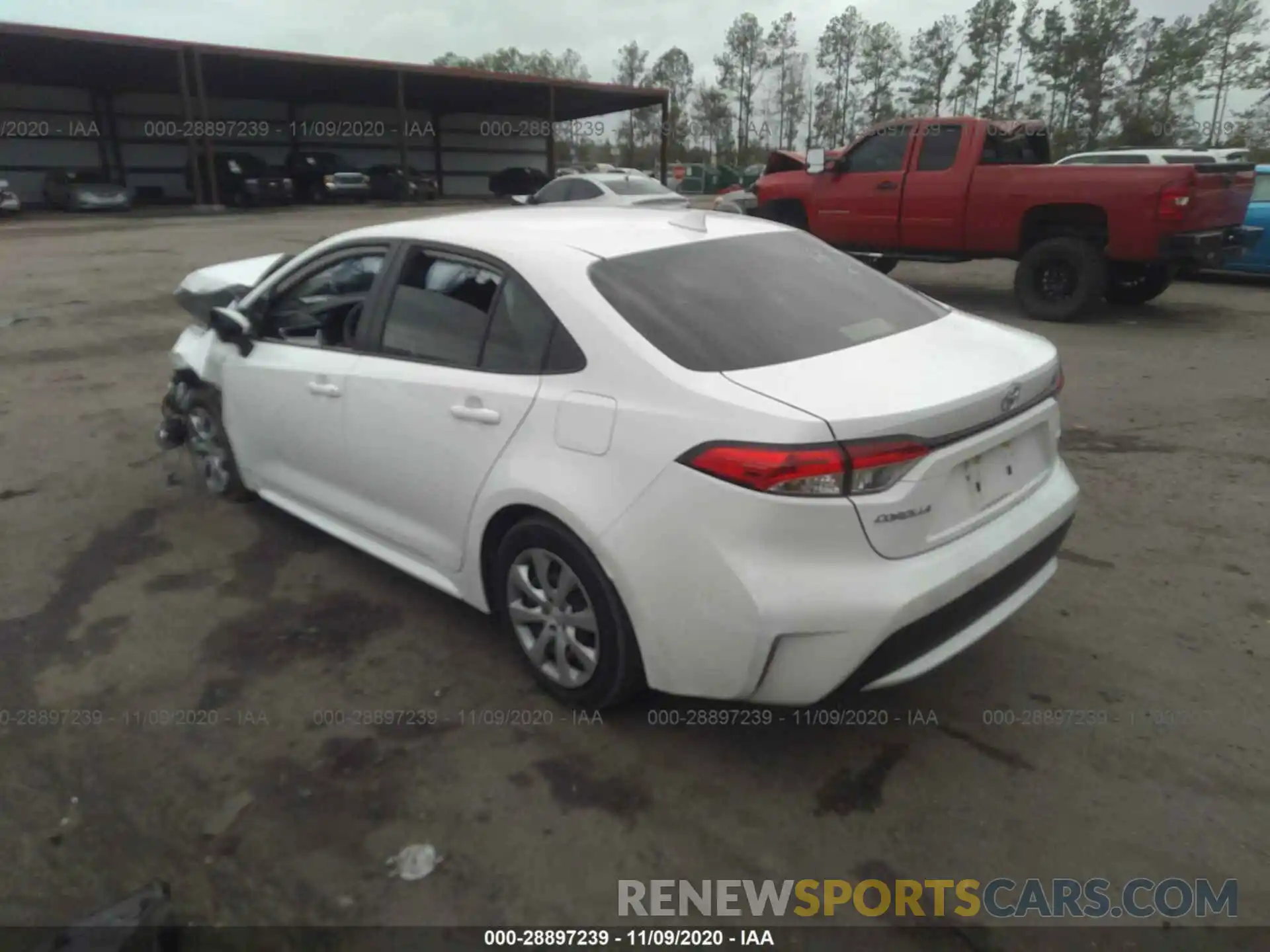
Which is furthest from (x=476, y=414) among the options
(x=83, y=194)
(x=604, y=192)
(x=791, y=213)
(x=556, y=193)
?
(x=83, y=194)

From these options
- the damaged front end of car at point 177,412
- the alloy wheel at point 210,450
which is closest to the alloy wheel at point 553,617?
the alloy wheel at point 210,450

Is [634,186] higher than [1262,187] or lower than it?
lower

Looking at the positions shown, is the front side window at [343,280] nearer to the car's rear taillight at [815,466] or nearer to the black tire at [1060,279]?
the car's rear taillight at [815,466]

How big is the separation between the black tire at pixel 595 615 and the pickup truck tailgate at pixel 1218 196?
819 centimetres

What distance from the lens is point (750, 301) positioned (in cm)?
298

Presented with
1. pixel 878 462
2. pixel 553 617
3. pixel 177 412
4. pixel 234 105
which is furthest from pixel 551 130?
pixel 878 462

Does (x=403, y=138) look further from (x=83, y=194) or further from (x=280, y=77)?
(x=83, y=194)

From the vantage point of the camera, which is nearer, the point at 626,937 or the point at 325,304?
the point at 626,937

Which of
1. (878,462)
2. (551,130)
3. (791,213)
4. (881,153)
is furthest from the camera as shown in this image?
(551,130)

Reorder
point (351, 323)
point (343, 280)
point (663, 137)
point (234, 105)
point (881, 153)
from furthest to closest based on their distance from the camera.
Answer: point (234, 105) → point (663, 137) → point (881, 153) → point (343, 280) → point (351, 323)

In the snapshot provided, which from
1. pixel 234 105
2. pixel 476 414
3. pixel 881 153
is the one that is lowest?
pixel 476 414

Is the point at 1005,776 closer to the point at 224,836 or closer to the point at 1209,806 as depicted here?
the point at 1209,806

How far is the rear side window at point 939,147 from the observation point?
10.0m

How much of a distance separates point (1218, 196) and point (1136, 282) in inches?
74.5
